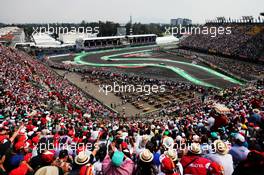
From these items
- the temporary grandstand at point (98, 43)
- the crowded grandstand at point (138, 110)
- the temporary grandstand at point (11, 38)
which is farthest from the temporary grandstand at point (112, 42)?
the temporary grandstand at point (11, 38)

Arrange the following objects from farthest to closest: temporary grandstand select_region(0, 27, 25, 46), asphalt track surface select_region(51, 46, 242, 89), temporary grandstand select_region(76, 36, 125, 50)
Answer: temporary grandstand select_region(76, 36, 125, 50)
temporary grandstand select_region(0, 27, 25, 46)
asphalt track surface select_region(51, 46, 242, 89)

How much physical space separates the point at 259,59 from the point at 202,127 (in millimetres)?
44656

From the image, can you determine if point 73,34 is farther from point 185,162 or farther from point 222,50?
point 185,162

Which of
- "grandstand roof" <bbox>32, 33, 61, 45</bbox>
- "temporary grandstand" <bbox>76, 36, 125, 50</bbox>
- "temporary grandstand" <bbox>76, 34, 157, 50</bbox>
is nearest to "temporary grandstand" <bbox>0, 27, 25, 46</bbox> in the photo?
"grandstand roof" <bbox>32, 33, 61, 45</bbox>

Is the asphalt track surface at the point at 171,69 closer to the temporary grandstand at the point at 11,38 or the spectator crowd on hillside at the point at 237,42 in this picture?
the spectator crowd on hillside at the point at 237,42

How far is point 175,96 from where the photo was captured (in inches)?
1242

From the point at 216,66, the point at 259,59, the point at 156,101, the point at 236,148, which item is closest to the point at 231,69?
the point at 216,66

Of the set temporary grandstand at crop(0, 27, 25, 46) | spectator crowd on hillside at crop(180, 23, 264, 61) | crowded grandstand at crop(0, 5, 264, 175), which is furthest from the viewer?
temporary grandstand at crop(0, 27, 25, 46)

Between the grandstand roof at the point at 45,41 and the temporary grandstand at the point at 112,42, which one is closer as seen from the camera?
the temporary grandstand at the point at 112,42

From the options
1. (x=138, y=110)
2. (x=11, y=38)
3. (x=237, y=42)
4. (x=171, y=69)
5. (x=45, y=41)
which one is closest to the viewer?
(x=138, y=110)

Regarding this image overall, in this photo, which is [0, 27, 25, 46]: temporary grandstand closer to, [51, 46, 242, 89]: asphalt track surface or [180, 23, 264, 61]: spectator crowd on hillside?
[51, 46, 242, 89]: asphalt track surface

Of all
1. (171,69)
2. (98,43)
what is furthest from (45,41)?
(171,69)

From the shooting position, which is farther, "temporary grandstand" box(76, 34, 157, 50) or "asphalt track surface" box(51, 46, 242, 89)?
"temporary grandstand" box(76, 34, 157, 50)

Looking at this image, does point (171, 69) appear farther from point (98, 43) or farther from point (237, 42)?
point (98, 43)
